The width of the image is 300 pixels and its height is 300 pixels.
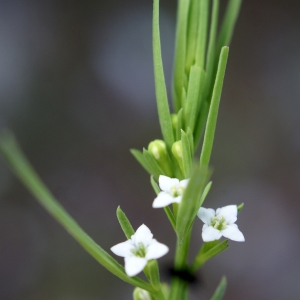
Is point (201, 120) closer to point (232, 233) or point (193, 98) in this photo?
point (193, 98)

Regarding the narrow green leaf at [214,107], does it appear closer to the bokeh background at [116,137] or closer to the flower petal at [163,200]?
the flower petal at [163,200]

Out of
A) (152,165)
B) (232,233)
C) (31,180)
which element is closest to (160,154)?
(152,165)

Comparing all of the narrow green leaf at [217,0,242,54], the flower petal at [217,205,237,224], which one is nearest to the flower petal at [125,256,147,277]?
the flower petal at [217,205,237,224]

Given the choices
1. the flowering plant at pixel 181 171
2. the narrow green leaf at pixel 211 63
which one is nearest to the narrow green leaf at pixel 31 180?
the flowering plant at pixel 181 171

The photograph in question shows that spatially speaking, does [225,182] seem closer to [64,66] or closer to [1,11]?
[64,66]

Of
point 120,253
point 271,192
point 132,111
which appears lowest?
point 120,253

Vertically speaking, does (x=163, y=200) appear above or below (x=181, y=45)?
below

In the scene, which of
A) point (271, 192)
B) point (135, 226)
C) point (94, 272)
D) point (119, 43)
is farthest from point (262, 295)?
point (119, 43)

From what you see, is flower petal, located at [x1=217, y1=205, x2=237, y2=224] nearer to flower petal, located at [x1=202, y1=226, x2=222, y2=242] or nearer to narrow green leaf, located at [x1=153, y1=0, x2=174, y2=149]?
flower petal, located at [x1=202, y1=226, x2=222, y2=242]
